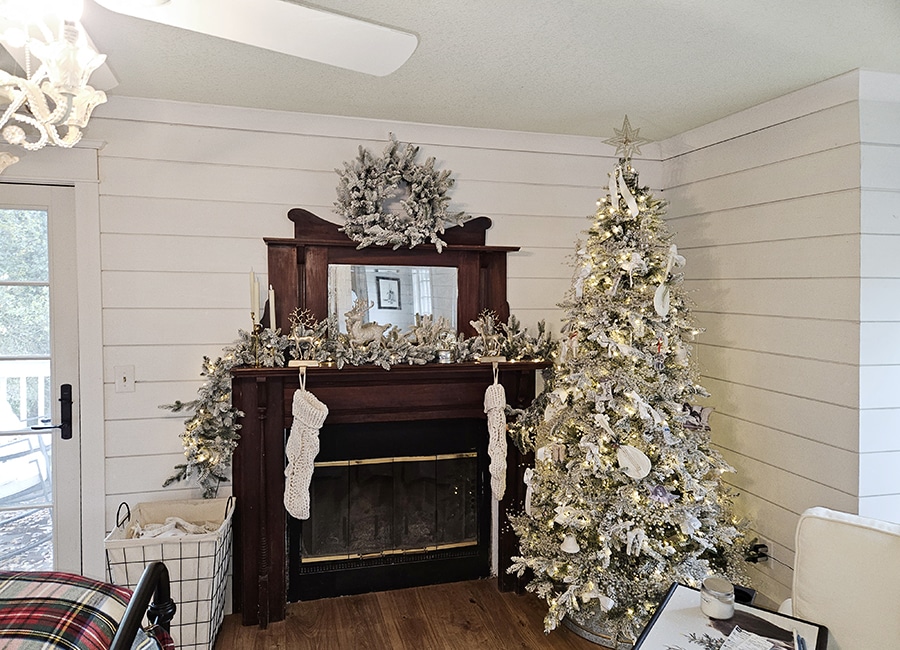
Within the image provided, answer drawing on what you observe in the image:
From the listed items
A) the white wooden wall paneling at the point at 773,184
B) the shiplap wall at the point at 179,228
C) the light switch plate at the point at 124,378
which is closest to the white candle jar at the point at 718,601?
the white wooden wall paneling at the point at 773,184

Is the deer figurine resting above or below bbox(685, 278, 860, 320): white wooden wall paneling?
below

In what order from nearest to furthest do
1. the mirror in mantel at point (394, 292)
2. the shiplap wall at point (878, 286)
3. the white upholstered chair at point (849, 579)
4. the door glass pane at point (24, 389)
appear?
the white upholstered chair at point (849, 579) → the shiplap wall at point (878, 286) → the door glass pane at point (24, 389) → the mirror in mantel at point (394, 292)

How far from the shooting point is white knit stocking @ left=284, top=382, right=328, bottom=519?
2963mm

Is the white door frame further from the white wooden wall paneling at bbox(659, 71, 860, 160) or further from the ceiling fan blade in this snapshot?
the white wooden wall paneling at bbox(659, 71, 860, 160)

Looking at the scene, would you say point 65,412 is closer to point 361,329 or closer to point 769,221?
point 361,329

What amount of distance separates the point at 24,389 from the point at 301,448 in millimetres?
1281

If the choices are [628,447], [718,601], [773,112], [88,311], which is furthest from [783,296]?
A: [88,311]

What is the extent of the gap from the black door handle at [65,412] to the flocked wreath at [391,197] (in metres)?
1.48

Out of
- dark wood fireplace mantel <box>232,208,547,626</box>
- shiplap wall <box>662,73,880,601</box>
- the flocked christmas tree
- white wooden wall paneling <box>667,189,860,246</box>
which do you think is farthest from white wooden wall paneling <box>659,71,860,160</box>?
dark wood fireplace mantel <box>232,208,547,626</box>

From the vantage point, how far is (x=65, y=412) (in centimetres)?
290

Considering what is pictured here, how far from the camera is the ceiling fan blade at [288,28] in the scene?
136 cm

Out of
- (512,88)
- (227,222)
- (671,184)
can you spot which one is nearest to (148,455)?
(227,222)

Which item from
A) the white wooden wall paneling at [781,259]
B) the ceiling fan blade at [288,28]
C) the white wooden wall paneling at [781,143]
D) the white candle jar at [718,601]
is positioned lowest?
the white candle jar at [718,601]

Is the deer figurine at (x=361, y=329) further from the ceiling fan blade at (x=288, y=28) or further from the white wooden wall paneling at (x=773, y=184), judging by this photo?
the white wooden wall paneling at (x=773, y=184)
